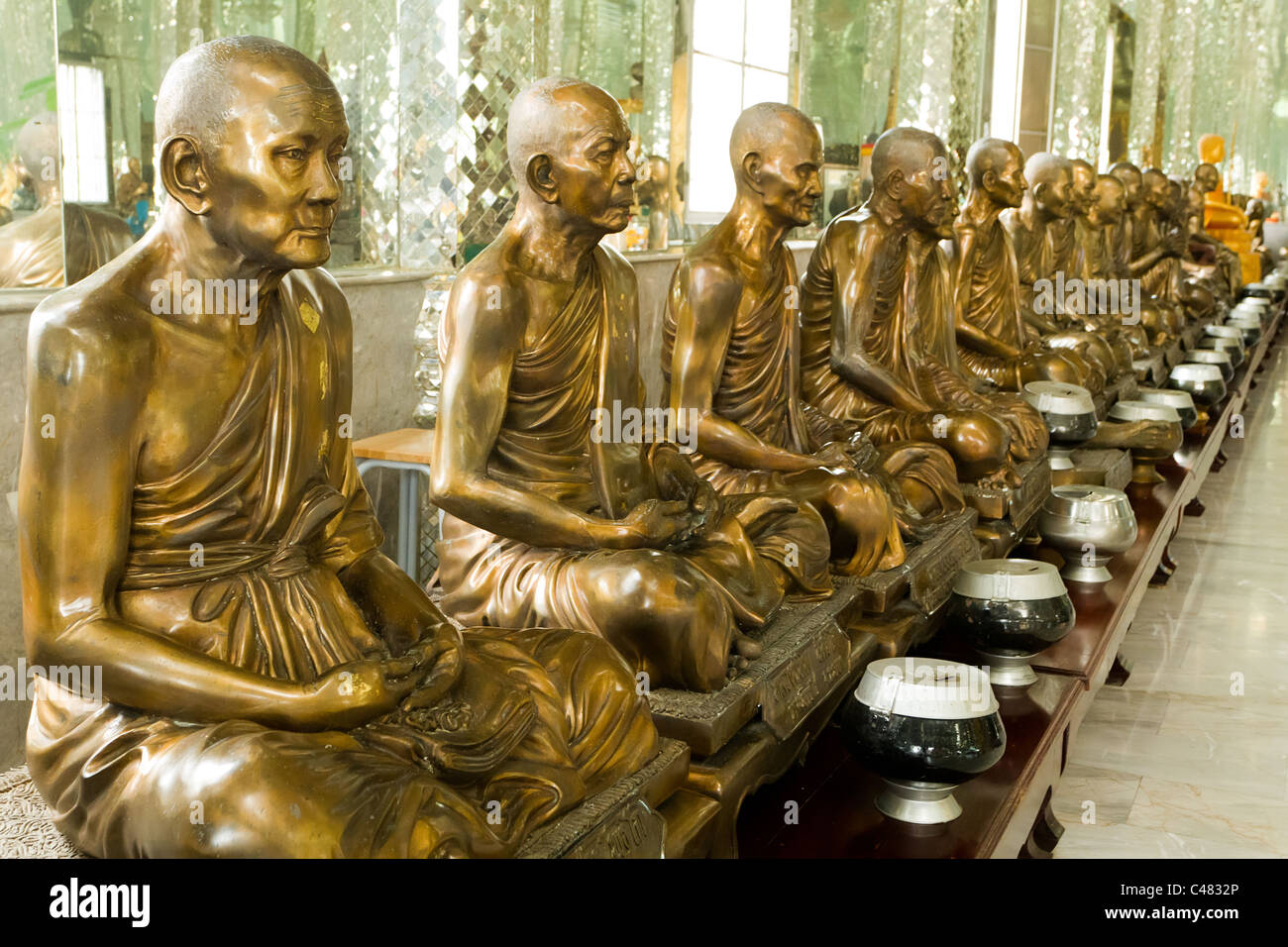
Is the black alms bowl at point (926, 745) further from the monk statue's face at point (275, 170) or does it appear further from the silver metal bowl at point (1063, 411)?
the silver metal bowl at point (1063, 411)

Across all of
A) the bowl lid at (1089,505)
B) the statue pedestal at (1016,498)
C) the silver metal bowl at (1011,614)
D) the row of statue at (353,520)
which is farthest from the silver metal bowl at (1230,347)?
the row of statue at (353,520)

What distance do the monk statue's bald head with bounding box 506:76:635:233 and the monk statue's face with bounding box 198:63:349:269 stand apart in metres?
0.75

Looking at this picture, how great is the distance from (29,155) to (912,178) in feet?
7.22

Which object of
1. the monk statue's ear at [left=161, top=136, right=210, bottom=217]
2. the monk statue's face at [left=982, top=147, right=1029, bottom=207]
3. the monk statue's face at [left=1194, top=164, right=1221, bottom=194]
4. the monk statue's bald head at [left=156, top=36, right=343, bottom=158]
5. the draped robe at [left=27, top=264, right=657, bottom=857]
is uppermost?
the monk statue's face at [left=1194, top=164, right=1221, bottom=194]

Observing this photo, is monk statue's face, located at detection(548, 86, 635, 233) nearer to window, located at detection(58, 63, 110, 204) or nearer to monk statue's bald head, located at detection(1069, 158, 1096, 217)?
window, located at detection(58, 63, 110, 204)

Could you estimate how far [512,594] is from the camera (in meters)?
2.43

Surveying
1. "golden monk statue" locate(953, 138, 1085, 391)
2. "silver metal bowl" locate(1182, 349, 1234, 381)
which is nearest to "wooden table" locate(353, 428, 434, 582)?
"golden monk statue" locate(953, 138, 1085, 391)

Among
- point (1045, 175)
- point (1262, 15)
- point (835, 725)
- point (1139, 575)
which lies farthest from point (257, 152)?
point (1262, 15)

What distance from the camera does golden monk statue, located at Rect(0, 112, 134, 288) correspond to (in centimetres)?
305

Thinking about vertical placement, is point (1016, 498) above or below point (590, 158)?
below

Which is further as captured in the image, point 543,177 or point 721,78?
point 721,78

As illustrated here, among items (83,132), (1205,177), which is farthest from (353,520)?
(1205,177)

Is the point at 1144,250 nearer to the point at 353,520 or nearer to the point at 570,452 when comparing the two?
the point at 570,452

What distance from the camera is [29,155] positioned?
10.3 feet
